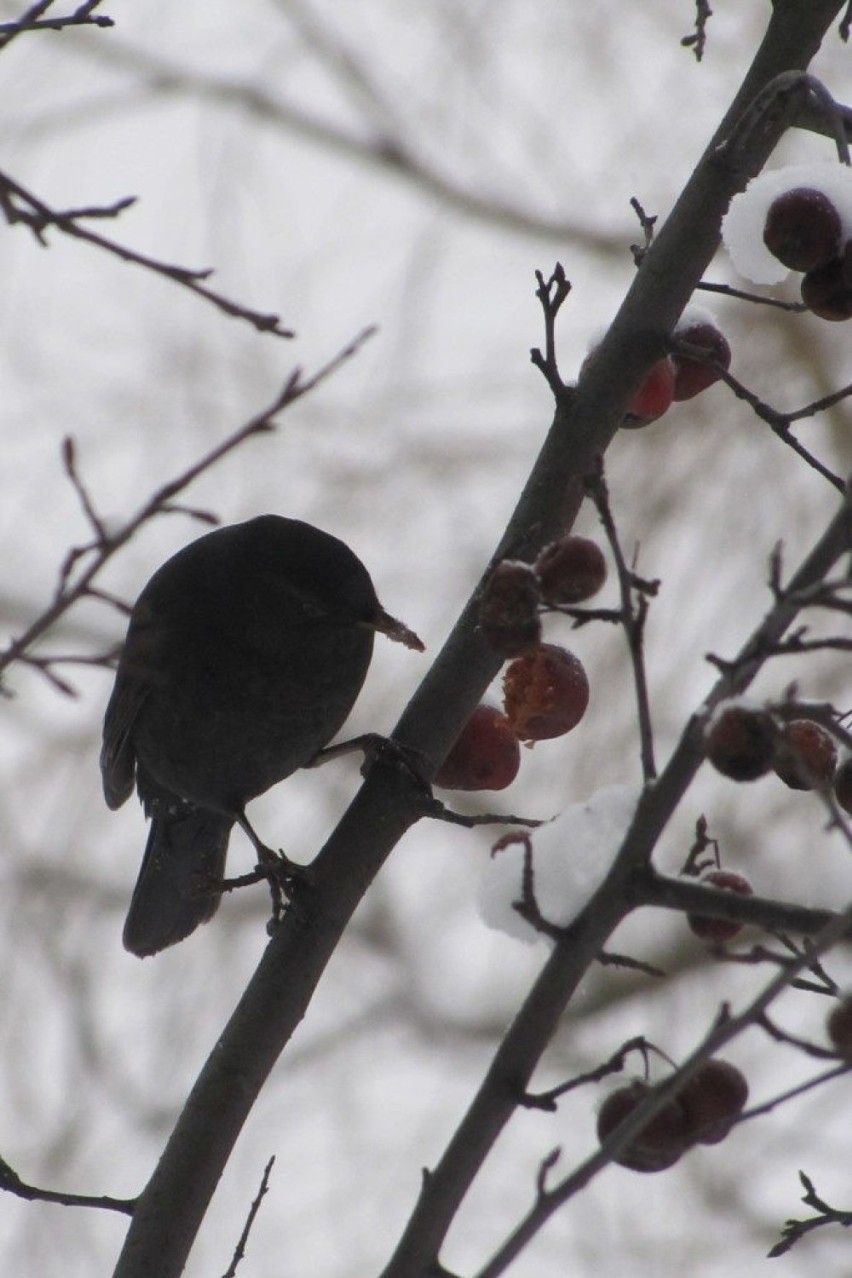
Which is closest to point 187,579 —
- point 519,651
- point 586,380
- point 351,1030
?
point 586,380

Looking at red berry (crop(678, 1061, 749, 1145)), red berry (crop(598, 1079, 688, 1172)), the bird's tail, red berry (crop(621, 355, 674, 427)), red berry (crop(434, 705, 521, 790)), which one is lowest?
red berry (crop(598, 1079, 688, 1172))

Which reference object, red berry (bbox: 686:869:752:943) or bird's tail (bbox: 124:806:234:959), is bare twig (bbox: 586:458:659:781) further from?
bird's tail (bbox: 124:806:234:959)

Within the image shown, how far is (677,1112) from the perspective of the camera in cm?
159

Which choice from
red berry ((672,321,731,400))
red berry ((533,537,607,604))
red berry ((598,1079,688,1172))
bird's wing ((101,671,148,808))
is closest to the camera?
red berry ((598,1079,688,1172))

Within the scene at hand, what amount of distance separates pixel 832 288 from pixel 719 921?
0.94 m

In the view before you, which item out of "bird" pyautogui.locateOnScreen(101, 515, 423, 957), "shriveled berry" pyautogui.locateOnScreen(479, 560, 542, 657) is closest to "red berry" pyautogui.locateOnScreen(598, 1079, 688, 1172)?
"shriveled berry" pyautogui.locateOnScreen(479, 560, 542, 657)

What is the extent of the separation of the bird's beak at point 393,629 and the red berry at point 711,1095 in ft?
4.10

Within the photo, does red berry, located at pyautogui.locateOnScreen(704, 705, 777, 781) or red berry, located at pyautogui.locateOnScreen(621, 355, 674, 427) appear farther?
red berry, located at pyautogui.locateOnScreen(621, 355, 674, 427)

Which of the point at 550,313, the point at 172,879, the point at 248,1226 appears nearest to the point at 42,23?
the point at 550,313

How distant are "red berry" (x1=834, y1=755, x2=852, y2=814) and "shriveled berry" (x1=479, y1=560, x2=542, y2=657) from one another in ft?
1.40

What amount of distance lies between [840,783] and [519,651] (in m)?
0.45

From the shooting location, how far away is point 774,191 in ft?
6.65

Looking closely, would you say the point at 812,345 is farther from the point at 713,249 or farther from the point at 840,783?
the point at 840,783

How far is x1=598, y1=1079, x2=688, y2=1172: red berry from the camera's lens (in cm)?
156
